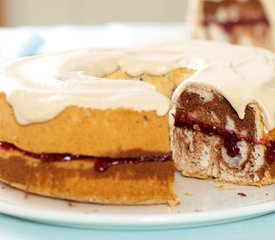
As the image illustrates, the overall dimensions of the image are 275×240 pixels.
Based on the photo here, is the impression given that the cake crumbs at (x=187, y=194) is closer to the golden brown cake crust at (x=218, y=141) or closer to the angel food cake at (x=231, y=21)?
the golden brown cake crust at (x=218, y=141)

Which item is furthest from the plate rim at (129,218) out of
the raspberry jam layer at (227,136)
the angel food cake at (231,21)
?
the angel food cake at (231,21)

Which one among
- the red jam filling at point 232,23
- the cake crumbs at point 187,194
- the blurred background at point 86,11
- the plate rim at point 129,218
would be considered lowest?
the blurred background at point 86,11

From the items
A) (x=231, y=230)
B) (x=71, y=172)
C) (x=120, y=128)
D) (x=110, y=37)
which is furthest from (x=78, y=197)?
(x=110, y=37)

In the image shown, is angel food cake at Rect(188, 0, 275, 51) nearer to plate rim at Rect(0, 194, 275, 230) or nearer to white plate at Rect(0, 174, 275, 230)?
white plate at Rect(0, 174, 275, 230)

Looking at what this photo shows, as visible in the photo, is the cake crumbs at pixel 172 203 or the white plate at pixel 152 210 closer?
the white plate at pixel 152 210

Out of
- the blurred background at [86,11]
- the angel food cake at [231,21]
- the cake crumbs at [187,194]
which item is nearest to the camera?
the cake crumbs at [187,194]

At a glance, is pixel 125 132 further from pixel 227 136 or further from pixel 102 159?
pixel 227 136

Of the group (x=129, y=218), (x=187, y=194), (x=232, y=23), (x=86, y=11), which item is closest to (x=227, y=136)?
(x=187, y=194)
